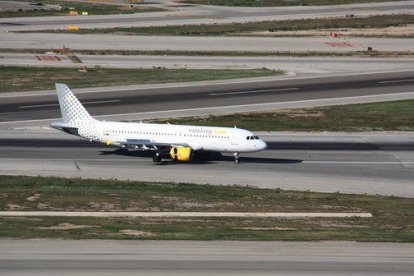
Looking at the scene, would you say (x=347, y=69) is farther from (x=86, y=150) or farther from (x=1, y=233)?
(x=1, y=233)

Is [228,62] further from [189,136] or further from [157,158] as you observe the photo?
[157,158]

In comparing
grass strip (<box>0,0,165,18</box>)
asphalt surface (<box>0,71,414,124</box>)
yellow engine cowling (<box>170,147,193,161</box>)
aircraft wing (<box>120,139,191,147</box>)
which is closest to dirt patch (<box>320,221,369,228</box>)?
yellow engine cowling (<box>170,147,193,161</box>)

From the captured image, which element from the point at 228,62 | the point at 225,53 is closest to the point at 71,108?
the point at 228,62

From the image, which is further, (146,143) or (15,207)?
(146,143)

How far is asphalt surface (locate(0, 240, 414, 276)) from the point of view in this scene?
46656 millimetres

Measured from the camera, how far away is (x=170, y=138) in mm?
81188

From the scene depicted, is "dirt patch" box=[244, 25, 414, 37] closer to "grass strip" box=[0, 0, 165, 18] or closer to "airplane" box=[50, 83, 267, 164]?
"grass strip" box=[0, 0, 165, 18]

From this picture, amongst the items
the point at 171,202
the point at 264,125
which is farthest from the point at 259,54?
the point at 171,202

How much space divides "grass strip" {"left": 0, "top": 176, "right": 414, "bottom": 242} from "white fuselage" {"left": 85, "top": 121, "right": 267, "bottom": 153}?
336 inches

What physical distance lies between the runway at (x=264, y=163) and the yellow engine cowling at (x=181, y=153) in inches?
27.8

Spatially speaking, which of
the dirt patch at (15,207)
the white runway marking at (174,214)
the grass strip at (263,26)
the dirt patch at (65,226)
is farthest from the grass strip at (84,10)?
the dirt patch at (65,226)

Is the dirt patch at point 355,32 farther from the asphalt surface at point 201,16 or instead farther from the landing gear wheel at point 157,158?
the landing gear wheel at point 157,158

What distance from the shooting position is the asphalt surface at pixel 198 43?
13912 cm

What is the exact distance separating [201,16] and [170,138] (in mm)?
89505
